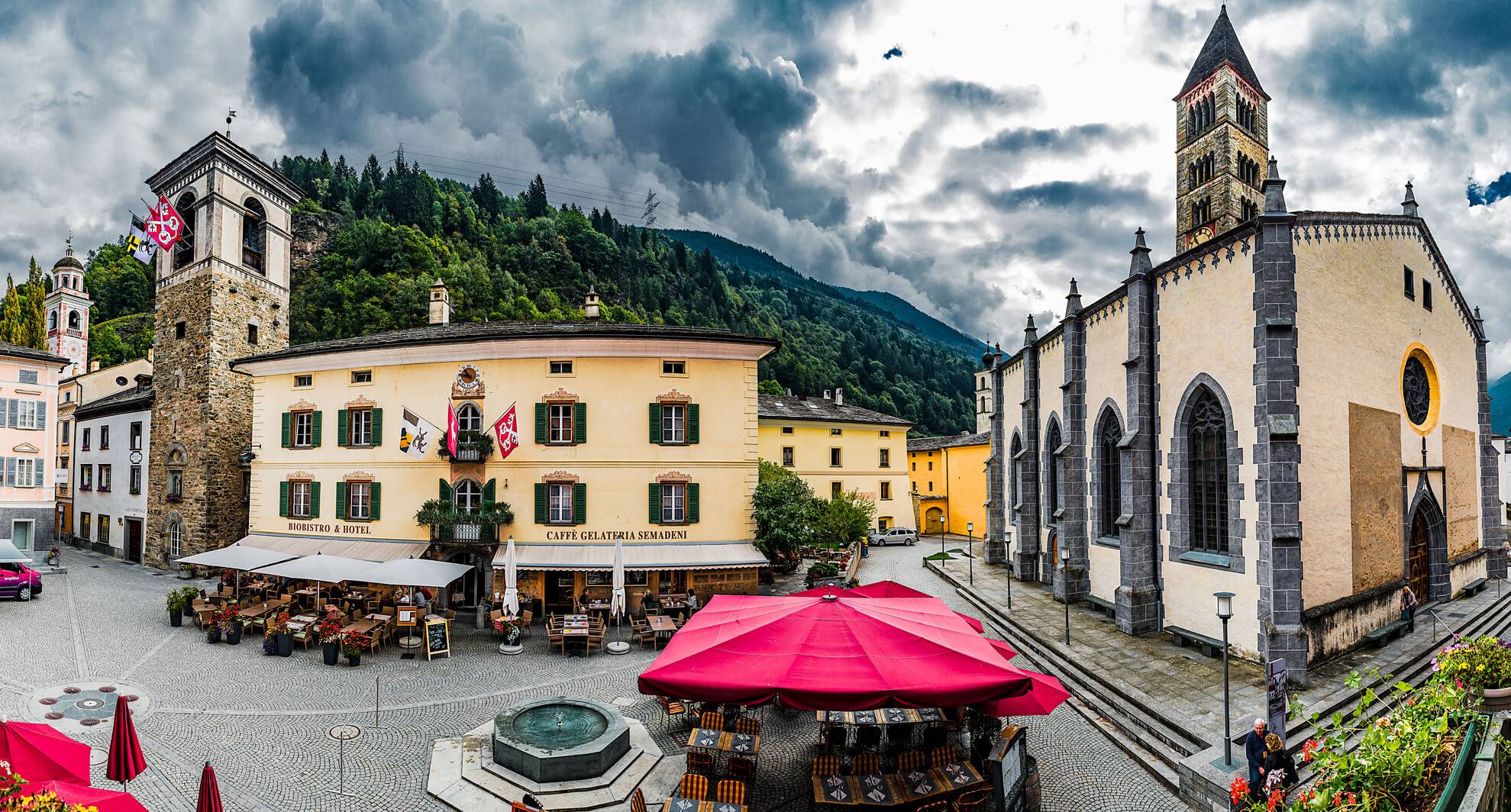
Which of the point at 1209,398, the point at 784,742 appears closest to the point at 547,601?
the point at 784,742

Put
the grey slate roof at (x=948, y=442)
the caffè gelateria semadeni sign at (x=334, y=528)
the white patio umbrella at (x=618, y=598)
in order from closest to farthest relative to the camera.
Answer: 1. the white patio umbrella at (x=618, y=598)
2. the caffè gelateria semadeni sign at (x=334, y=528)
3. the grey slate roof at (x=948, y=442)

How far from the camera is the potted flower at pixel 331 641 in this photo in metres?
16.0

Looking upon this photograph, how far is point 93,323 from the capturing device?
6341 cm

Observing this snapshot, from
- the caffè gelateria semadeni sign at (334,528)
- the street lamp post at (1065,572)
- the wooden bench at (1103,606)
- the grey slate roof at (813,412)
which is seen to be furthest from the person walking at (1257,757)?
the grey slate roof at (813,412)

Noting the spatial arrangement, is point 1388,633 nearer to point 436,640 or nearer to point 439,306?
point 436,640

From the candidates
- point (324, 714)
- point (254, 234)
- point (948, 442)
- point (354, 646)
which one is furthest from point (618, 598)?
point (948, 442)

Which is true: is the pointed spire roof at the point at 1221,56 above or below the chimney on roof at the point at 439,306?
above

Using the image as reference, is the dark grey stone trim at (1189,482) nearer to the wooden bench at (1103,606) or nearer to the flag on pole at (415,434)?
the wooden bench at (1103,606)

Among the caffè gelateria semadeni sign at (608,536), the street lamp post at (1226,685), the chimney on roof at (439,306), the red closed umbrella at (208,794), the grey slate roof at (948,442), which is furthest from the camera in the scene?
the grey slate roof at (948,442)

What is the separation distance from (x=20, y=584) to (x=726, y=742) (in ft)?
89.8

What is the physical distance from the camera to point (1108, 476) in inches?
811

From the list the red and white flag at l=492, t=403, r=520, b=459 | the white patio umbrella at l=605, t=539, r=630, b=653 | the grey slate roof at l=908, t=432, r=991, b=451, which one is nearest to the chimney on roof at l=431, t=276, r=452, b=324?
the red and white flag at l=492, t=403, r=520, b=459

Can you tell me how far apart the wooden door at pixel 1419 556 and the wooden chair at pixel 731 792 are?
20.1 meters

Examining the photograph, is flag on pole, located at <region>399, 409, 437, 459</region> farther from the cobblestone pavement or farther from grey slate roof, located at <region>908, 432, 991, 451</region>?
grey slate roof, located at <region>908, 432, 991, 451</region>
